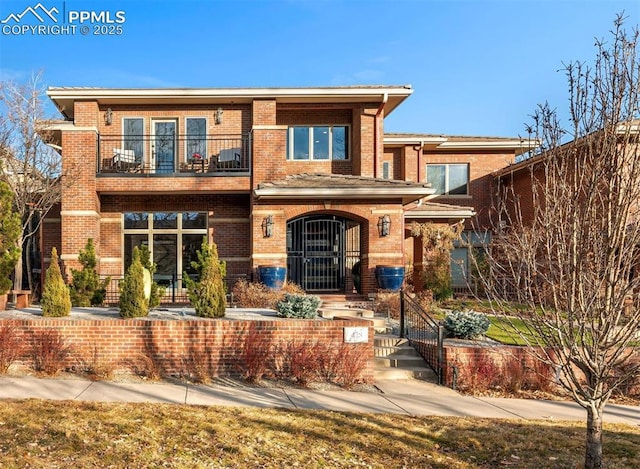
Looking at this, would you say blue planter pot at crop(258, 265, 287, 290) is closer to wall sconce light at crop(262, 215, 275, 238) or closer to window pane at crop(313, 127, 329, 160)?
wall sconce light at crop(262, 215, 275, 238)

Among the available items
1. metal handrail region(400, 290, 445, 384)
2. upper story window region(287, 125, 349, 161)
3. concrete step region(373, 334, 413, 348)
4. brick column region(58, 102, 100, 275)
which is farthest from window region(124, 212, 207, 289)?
concrete step region(373, 334, 413, 348)

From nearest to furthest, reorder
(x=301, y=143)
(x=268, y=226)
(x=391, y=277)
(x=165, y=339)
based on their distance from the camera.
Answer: (x=165, y=339) < (x=391, y=277) < (x=268, y=226) < (x=301, y=143)

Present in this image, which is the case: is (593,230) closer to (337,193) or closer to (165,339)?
(165,339)

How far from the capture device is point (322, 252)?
56.6 feet

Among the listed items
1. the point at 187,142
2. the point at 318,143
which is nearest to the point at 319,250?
the point at 318,143

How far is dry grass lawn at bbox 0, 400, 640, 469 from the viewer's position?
17.7 feet

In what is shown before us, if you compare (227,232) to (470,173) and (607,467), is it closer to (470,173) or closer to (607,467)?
(470,173)

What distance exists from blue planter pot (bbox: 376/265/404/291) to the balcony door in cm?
781

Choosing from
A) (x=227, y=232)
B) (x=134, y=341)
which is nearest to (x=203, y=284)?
(x=134, y=341)

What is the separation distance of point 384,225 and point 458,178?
806 centimetres

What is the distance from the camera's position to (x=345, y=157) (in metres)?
18.9

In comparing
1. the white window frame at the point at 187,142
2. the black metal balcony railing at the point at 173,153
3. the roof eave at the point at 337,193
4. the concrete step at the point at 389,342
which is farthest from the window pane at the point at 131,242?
the concrete step at the point at 389,342

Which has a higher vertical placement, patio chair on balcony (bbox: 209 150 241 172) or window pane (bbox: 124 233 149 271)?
patio chair on balcony (bbox: 209 150 241 172)

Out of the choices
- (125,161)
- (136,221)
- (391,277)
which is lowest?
(391,277)
